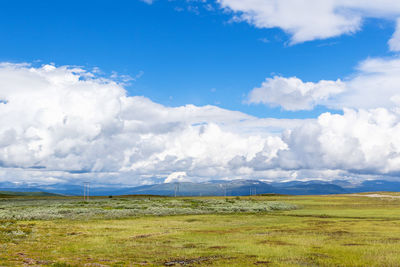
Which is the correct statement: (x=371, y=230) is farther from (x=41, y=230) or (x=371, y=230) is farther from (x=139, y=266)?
(x=41, y=230)

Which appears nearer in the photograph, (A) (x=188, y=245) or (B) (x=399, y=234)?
(A) (x=188, y=245)

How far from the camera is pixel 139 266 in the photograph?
28.6 metres

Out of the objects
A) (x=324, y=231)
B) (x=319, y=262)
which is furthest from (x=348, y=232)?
(x=319, y=262)

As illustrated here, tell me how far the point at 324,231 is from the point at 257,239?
14523mm

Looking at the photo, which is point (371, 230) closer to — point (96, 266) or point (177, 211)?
point (96, 266)

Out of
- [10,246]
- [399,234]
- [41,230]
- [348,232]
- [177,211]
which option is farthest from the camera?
[177,211]

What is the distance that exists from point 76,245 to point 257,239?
2283 centimetres

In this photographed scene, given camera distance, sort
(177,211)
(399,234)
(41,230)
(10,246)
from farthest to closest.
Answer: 1. (177,211)
2. (41,230)
3. (399,234)
4. (10,246)

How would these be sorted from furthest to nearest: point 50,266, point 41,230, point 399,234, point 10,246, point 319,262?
point 41,230
point 399,234
point 10,246
point 319,262
point 50,266

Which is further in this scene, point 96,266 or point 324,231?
point 324,231

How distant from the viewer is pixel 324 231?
173 ft

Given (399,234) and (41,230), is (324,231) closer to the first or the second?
(399,234)

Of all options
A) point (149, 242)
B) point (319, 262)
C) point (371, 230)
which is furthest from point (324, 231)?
point (149, 242)

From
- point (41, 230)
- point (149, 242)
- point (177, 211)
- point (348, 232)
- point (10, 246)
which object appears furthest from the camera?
point (177, 211)
